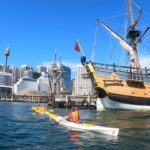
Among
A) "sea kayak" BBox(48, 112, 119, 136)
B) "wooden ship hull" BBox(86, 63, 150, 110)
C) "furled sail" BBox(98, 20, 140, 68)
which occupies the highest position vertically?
"furled sail" BBox(98, 20, 140, 68)

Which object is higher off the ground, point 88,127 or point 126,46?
point 126,46

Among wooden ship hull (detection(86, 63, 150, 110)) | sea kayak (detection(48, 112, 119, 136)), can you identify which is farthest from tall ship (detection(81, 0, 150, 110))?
sea kayak (detection(48, 112, 119, 136))

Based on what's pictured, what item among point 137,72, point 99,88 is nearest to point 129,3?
point 137,72

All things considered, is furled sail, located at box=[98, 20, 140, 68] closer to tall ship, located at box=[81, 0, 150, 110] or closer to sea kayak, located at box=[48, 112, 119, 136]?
tall ship, located at box=[81, 0, 150, 110]

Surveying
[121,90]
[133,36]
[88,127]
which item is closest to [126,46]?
[133,36]

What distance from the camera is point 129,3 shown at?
80.4 meters

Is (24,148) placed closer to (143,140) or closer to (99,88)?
(143,140)

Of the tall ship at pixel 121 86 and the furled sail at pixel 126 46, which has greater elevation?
the furled sail at pixel 126 46

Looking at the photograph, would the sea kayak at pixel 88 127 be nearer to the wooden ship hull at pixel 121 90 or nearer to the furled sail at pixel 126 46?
the wooden ship hull at pixel 121 90

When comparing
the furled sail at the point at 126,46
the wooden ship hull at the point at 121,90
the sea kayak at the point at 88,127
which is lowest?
the sea kayak at the point at 88,127

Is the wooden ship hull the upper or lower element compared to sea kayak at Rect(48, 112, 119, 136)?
upper

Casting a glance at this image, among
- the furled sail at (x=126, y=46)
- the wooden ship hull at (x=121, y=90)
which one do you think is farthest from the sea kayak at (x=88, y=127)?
the furled sail at (x=126, y=46)

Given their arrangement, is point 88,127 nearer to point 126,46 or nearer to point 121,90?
point 121,90

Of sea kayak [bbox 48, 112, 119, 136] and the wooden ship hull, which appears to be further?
the wooden ship hull
